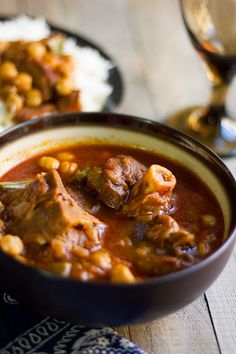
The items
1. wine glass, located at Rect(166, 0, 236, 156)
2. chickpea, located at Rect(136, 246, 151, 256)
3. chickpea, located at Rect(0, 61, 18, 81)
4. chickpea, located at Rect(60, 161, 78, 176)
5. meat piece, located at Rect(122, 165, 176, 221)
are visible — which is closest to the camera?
chickpea, located at Rect(136, 246, 151, 256)

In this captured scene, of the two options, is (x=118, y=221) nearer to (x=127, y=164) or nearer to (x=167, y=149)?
(x=127, y=164)

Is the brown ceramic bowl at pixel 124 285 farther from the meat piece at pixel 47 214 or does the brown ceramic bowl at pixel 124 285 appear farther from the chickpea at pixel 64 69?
the chickpea at pixel 64 69

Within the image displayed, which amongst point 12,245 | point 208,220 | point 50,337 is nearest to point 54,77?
point 208,220

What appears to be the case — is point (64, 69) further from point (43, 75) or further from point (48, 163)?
point (48, 163)

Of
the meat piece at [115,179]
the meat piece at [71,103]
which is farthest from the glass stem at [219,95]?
the meat piece at [115,179]

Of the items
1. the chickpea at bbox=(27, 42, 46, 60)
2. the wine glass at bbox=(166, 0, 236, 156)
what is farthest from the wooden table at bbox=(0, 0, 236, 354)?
the chickpea at bbox=(27, 42, 46, 60)

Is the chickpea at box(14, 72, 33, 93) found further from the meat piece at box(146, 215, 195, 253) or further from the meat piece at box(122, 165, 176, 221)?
the meat piece at box(146, 215, 195, 253)

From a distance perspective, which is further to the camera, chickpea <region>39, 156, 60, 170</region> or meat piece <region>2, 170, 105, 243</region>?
chickpea <region>39, 156, 60, 170</region>

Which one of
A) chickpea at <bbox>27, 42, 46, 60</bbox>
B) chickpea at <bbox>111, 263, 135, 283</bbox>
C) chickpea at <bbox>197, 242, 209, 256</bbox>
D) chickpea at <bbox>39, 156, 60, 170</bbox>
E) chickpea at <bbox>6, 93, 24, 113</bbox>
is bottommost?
chickpea at <bbox>6, 93, 24, 113</bbox>
